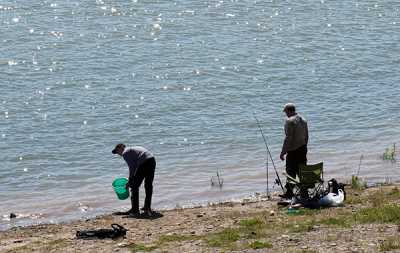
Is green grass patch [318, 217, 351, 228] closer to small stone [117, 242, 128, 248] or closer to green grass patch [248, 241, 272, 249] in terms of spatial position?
green grass patch [248, 241, 272, 249]

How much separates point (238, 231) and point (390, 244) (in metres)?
2.64

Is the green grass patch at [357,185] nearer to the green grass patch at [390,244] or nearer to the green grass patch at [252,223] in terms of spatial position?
the green grass patch at [252,223]

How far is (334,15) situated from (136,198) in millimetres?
25878

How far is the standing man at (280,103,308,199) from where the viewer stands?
17.2 metres

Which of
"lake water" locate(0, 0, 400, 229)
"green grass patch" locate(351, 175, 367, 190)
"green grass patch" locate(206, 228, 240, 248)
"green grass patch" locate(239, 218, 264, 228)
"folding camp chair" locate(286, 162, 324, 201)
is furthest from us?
"lake water" locate(0, 0, 400, 229)

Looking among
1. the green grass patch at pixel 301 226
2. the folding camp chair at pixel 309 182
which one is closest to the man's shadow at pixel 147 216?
the folding camp chair at pixel 309 182

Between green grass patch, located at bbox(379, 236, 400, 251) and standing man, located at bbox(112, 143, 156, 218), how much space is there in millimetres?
5008

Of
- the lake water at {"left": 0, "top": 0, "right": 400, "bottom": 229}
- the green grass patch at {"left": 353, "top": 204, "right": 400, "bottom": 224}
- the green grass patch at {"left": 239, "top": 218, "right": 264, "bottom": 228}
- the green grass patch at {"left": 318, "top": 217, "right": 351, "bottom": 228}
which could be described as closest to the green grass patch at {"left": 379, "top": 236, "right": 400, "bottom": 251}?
the green grass patch at {"left": 353, "top": 204, "right": 400, "bottom": 224}

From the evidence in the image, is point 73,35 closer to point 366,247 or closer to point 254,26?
point 254,26

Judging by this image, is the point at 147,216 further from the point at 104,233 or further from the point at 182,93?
the point at 182,93

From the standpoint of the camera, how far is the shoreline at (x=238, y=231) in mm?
14203

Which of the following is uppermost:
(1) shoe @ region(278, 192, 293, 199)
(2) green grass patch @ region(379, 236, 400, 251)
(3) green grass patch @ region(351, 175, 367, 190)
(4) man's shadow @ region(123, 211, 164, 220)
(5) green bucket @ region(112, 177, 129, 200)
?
(5) green bucket @ region(112, 177, 129, 200)

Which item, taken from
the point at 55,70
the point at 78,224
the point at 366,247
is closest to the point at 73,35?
the point at 55,70

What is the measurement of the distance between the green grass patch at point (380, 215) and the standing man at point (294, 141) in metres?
2.02
